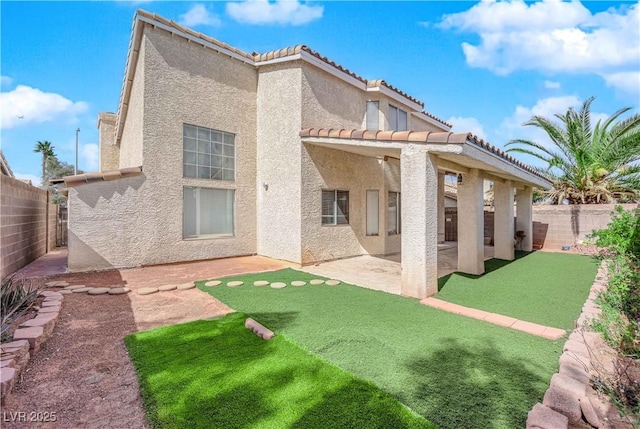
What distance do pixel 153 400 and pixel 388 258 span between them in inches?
617

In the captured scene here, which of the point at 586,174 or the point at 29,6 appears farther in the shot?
the point at 586,174

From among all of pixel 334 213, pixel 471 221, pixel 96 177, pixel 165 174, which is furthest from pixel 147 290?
pixel 471 221

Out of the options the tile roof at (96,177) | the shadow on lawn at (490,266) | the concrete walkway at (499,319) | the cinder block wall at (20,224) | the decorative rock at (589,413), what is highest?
the tile roof at (96,177)

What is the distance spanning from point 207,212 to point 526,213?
22033 millimetres

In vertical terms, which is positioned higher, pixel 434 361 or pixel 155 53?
pixel 155 53

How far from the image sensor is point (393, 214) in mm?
21422

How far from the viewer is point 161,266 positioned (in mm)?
15461

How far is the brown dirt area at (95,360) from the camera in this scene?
4.48 m

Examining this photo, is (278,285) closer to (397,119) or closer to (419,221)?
(419,221)

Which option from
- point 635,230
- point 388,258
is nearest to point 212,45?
point 388,258

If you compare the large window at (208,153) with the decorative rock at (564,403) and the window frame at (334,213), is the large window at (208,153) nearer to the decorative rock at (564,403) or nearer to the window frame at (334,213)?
the window frame at (334,213)

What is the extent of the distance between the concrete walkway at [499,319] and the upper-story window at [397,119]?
15053 mm

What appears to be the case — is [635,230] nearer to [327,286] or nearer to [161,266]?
[327,286]

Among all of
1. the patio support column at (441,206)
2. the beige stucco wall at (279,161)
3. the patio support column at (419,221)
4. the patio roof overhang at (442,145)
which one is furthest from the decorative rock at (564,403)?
the patio support column at (441,206)
